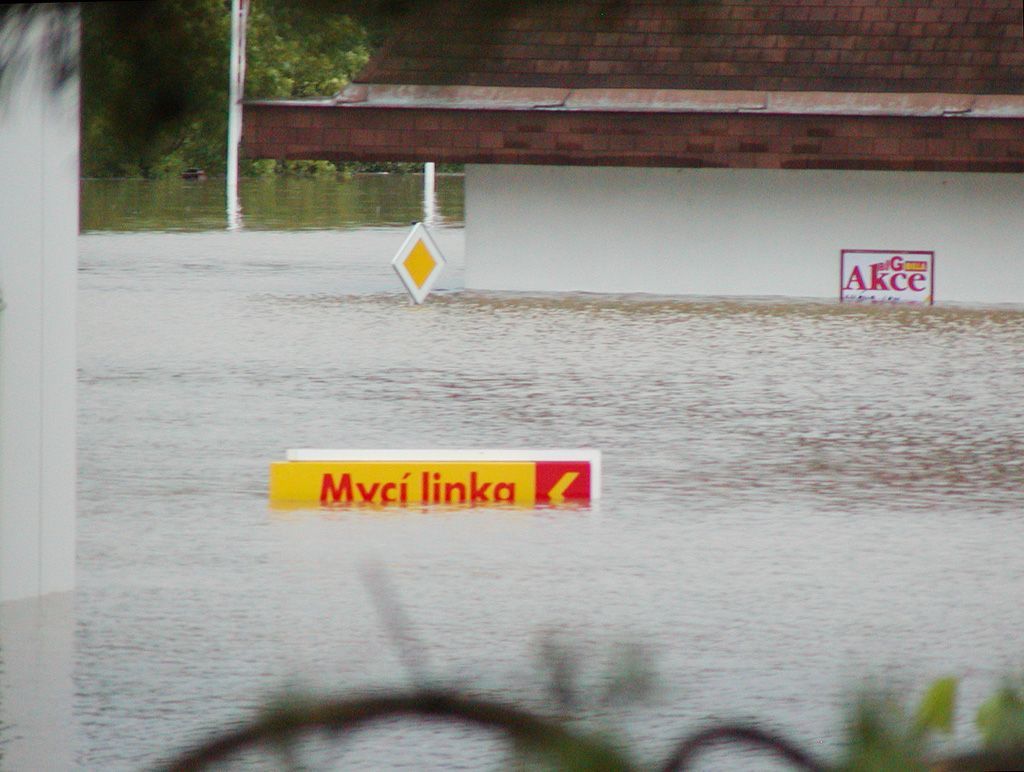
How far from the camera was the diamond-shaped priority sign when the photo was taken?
879 inches

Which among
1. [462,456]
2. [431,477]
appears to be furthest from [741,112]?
[431,477]

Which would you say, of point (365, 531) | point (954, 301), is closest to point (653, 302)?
point (954, 301)

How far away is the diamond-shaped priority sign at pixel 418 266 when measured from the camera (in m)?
22.3

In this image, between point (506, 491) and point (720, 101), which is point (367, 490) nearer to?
point (506, 491)

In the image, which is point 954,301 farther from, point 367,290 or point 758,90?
point 367,290

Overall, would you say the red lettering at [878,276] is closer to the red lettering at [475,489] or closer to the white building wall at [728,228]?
the white building wall at [728,228]

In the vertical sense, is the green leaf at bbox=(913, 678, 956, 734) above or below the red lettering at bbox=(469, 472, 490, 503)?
above

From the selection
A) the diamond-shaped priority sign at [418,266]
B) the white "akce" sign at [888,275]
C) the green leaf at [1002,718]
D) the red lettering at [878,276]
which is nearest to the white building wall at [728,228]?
the white "akce" sign at [888,275]

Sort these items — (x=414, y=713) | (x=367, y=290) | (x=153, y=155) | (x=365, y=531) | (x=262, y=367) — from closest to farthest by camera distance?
(x=414, y=713) → (x=153, y=155) → (x=365, y=531) → (x=262, y=367) → (x=367, y=290)

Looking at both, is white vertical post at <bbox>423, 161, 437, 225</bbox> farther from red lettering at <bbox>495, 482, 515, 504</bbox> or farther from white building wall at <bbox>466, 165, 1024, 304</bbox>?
red lettering at <bbox>495, 482, 515, 504</bbox>

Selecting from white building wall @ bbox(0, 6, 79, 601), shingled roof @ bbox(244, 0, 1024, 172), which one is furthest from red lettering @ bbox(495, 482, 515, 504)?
shingled roof @ bbox(244, 0, 1024, 172)

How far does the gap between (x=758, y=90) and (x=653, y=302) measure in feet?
10.1

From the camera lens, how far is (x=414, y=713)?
183cm

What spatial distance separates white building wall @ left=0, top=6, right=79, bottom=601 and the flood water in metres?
0.39
